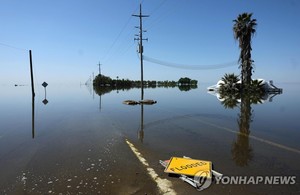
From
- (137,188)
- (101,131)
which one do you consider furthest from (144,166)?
(101,131)

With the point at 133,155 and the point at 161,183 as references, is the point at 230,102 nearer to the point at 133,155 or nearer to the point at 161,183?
the point at 133,155

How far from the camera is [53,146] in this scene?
923 centimetres

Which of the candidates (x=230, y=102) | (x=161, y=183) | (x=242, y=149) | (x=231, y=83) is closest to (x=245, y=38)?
(x=231, y=83)

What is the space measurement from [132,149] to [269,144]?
201 inches

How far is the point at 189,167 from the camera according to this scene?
630 cm

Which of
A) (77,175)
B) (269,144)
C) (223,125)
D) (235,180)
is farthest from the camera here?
(223,125)

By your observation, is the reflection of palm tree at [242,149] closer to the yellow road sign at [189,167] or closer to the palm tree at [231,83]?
the yellow road sign at [189,167]

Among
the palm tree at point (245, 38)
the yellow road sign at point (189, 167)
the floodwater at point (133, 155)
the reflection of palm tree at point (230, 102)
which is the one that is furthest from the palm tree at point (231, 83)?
the yellow road sign at point (189, 167)

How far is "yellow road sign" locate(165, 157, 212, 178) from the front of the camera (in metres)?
5.94

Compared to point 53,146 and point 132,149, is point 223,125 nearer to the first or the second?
point 132,149

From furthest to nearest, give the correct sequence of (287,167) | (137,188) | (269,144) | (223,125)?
(223,125)
(269,144)
(287,167)
(137,188)
